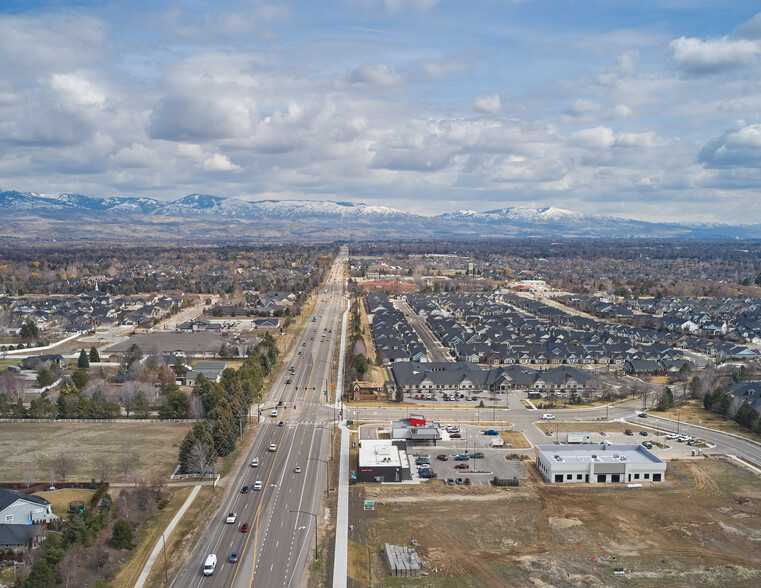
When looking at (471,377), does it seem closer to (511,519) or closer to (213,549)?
(511,519)

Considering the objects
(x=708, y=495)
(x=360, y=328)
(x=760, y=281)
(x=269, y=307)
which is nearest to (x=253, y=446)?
(x=708, y=495)

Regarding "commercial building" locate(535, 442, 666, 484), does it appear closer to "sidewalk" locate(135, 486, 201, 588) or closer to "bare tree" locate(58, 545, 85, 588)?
"sidewalk" locate(135, 486, 201, 588)

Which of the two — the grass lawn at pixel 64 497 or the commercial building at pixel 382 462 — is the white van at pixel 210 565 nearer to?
the grass lawn at pixel 64 497

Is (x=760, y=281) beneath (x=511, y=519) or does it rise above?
above

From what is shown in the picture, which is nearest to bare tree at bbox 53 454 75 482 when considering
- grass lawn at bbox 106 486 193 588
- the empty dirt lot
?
grass lawn at bbox 106 486 193 588

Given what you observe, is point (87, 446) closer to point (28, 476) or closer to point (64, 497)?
point (28, 476)

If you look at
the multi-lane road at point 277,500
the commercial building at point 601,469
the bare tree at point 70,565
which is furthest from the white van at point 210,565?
the commercial building at point 601,469

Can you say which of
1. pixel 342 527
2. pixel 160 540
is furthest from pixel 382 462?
pixel 160 540
